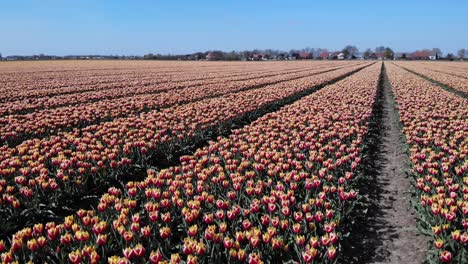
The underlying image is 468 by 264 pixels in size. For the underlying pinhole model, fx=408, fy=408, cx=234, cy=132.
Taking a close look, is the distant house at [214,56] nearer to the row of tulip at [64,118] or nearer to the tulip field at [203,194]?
the row of tulip at [64,118]

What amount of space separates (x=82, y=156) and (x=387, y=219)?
18.5ft

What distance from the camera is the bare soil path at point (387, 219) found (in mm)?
5441

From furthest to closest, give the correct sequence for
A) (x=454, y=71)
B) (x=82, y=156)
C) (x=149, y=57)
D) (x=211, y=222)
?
1. (x=149, y=57)
2. (x=454, y=71)
3. (x=82, y=156)
4. (x=211, y=222)

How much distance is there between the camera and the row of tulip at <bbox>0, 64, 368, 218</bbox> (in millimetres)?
6684

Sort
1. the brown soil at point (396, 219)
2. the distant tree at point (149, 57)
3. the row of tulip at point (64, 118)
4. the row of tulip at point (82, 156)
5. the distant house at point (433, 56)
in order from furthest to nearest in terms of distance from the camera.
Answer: the distant house at point (433, 56)
the distant tree at point (149, 57)
the row of tulip at point (64, 118)
the row of tulip at point (82, 156)
the brown soil at point (396, 219)

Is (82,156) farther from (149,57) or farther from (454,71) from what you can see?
(149,57)

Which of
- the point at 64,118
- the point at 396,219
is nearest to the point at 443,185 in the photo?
the point at 396,219

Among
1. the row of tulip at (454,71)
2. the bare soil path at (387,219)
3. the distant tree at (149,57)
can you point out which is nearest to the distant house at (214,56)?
the distant tree at (149,57)

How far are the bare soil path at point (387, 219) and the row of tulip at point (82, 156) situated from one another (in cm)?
465

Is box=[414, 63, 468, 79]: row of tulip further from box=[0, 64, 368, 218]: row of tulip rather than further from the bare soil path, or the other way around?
box=[0, 64, 368, 218]: row of tulip

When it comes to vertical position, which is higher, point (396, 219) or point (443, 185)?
point (443, 185)

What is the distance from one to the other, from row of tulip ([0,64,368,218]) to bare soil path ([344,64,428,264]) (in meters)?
4.65

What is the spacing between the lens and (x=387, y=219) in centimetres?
656

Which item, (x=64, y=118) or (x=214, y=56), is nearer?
(x=64, y=118)
